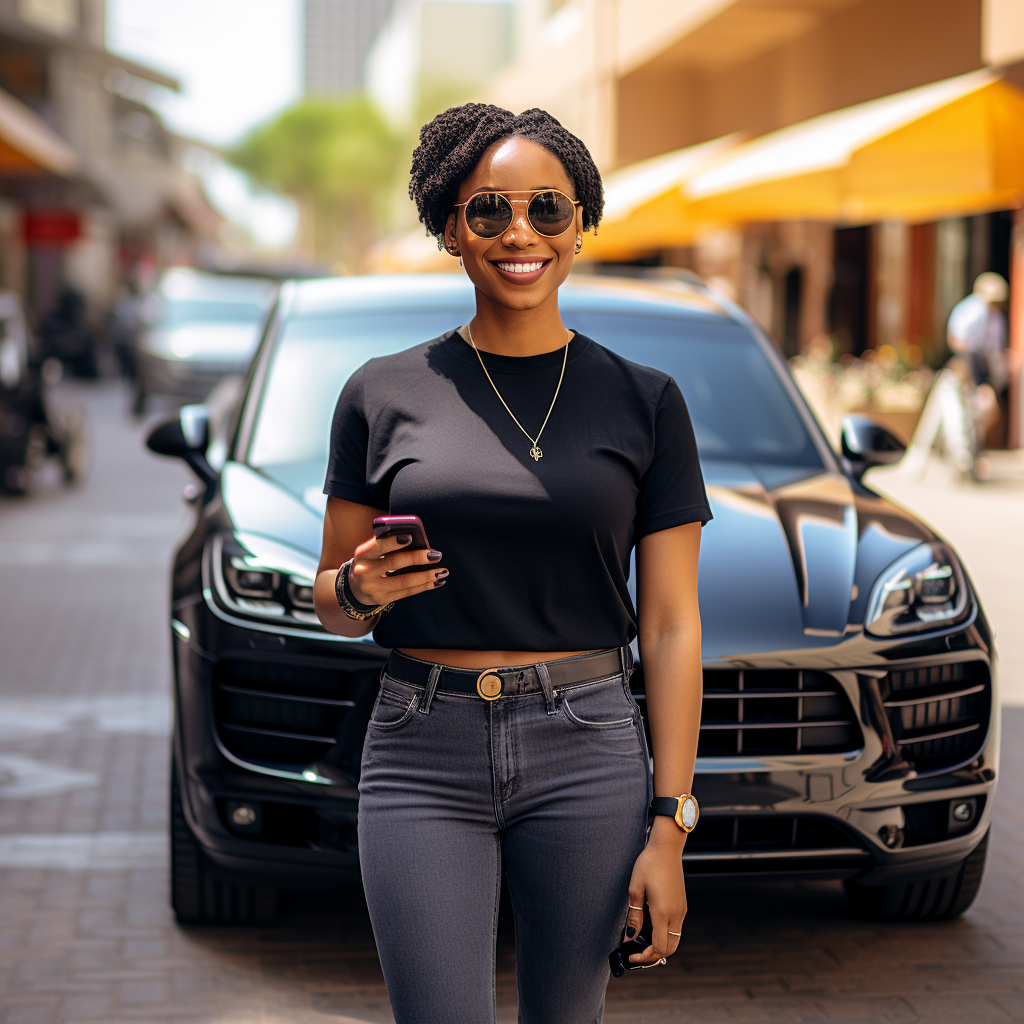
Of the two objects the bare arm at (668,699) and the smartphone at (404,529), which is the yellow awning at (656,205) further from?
the smartphone at (404,529)

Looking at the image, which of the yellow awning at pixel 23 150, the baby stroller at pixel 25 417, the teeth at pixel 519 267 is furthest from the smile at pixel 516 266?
the yellow awning at pixel 23 150

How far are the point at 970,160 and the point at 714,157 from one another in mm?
8733

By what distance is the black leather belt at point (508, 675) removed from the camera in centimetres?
229

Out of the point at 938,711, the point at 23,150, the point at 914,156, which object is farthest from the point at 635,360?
the point at 23,150

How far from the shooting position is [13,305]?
13.7 meters

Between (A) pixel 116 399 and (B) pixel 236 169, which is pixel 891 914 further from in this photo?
(B) pixel 236 169

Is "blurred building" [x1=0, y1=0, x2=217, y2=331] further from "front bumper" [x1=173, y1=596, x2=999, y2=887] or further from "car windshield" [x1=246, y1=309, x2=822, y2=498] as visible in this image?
"front bumper" [x1=173, y1=596, x2=999, y2=887]

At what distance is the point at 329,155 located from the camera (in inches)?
3974

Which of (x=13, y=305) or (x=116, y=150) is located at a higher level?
(x=116, y=150)

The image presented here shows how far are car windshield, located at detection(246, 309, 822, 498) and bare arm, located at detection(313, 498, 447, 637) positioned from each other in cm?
230

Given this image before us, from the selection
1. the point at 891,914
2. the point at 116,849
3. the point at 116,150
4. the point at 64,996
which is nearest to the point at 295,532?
the point at 64,996

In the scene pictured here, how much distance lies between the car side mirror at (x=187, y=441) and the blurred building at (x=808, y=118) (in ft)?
28.8

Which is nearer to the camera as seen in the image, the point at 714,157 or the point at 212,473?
the point at 212,473

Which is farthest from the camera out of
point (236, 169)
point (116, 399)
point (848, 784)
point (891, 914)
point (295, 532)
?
point (236, 169)
